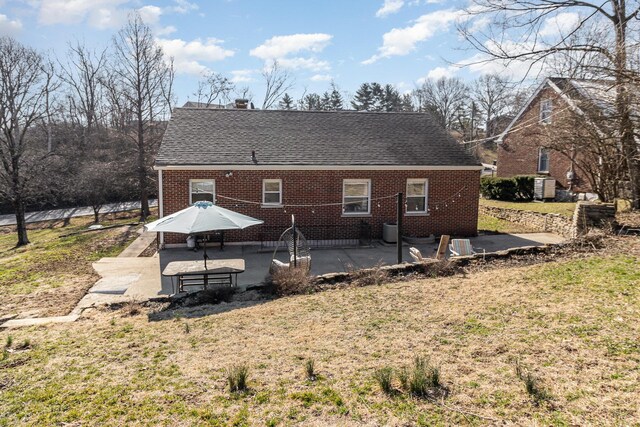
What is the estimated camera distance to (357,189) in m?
16.0

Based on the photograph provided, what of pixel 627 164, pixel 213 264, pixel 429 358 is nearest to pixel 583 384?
pixel 429 358

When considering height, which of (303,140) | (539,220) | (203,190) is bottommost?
(539,220)

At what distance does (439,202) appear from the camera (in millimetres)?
16391

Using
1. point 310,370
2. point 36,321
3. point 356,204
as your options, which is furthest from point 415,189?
point 36,321

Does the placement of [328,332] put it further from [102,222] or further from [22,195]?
[102,222]

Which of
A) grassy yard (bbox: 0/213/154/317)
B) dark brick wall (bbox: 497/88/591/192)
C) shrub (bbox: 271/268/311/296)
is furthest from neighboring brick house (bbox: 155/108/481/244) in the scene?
dark brick wall (bbox: 497/88/591/192)

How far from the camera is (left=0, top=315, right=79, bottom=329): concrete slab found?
7538 mm

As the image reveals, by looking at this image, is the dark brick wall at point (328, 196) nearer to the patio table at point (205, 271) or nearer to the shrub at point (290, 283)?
the patio table at point (205, 271)

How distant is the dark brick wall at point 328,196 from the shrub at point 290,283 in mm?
6482

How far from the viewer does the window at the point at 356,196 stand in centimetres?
1589

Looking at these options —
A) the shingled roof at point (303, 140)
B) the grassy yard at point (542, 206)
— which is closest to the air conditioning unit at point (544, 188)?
the grassy yard at point (542, 206)

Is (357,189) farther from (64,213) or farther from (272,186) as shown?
(64,213)

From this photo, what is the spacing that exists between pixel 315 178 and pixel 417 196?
13.2ft

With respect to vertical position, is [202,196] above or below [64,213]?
above
